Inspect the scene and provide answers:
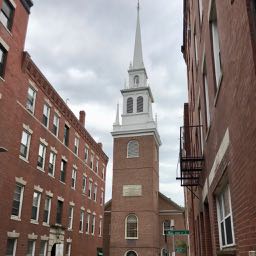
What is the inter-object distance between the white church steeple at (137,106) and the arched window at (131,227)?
11596 mm

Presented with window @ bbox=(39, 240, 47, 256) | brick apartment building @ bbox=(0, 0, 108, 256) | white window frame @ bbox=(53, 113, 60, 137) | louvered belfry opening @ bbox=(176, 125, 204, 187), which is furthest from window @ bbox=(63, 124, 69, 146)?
louvered belfry opening @ bbox=(176, 125, 204, 187)

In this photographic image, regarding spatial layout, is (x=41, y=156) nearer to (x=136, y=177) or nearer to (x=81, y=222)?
(x=81, y=222)

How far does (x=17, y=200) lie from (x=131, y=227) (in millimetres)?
27094

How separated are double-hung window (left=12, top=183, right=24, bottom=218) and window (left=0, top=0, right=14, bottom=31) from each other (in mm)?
9100

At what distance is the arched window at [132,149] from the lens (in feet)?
159

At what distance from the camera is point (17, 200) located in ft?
65.5

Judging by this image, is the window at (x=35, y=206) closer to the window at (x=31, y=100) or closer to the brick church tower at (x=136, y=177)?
the window at (x=31, y=100)

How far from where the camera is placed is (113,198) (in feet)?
153

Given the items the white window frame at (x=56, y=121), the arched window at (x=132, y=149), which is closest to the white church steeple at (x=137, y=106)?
the arched window at (x=132, y=149)

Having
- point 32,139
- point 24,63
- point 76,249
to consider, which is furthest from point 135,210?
point 24,63

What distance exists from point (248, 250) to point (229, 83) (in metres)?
2.54

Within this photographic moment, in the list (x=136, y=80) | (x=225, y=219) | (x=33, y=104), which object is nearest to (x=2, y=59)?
(x=33, y=104)

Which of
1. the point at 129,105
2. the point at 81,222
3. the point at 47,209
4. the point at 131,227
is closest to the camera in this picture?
the point at 47,209

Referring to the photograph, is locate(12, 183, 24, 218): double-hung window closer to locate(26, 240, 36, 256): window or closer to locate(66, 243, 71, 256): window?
locate(26, 240, 36, 256): window
